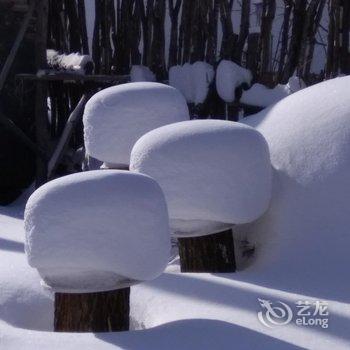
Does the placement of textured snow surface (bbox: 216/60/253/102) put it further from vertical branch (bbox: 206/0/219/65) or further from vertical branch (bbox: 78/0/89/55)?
vertical branch (bbox: 78/0/89/55)

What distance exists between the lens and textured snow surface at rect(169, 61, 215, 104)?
22.9 ft

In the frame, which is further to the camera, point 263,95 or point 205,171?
point 263,95

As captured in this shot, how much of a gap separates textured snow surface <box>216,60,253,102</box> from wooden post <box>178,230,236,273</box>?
2.42m

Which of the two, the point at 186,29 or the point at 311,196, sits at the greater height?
the point at 186,29

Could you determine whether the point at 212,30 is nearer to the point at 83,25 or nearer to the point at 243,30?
the point at 243,30

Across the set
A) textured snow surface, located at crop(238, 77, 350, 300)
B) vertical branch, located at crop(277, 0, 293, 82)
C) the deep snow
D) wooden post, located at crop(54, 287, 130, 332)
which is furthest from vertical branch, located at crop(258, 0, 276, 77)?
wooden post, located at crop(54, 287, 130, 332)

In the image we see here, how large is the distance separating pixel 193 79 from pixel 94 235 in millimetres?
3808

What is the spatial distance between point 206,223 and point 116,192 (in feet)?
3.23

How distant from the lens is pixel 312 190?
4539 millimetres

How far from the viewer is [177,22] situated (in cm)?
743

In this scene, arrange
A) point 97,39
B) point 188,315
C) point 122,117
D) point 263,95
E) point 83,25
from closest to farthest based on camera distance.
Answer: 1. point 188,315
2. point 122,117
3. point 263,95
4. point 97,39
5. point 83,25

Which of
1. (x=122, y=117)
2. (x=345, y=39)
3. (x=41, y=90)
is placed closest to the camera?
(x=122, y=117)

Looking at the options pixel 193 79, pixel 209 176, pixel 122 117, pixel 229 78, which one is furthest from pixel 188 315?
pixel 193 79

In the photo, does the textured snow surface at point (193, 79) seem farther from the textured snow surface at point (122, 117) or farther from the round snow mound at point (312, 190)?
the round snow mound at point (312, 190)
